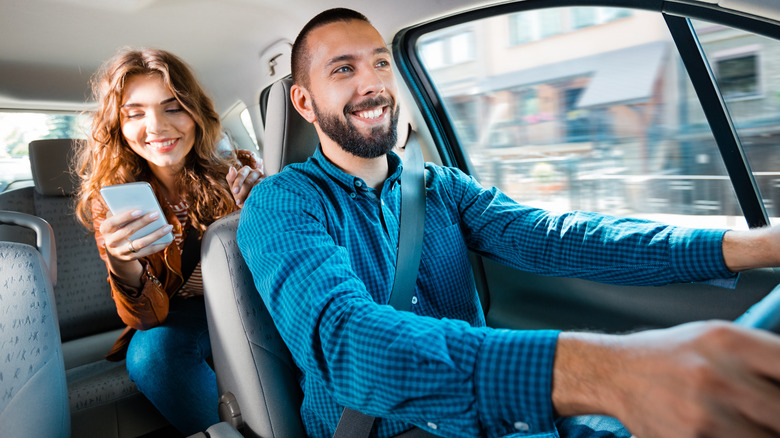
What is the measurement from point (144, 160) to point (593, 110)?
1.59 m

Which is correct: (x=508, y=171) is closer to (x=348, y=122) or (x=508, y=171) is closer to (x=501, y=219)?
(x=501, y=219)

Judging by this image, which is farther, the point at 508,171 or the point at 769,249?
the point at 508,171

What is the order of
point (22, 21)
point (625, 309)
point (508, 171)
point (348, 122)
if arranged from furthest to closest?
point (508, 171) < point (22, 21) < point (625, 309) < point (348, 122)

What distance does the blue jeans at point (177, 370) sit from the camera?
5.36 ft

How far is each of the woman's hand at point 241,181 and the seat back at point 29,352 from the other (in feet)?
1.84

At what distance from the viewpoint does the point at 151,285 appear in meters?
1.58

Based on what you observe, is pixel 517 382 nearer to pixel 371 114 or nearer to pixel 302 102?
pixel 371 114

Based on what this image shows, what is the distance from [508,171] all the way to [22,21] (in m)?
1.85

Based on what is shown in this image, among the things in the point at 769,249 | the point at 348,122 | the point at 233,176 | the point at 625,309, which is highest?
the point at 348,122

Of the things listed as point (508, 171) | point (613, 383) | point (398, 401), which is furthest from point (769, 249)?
point (508, 171)

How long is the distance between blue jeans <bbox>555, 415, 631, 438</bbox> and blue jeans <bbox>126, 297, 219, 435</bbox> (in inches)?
46.0

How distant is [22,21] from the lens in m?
1.75

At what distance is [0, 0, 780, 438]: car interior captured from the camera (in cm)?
121

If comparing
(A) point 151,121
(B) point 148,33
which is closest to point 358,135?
(A) point 151,121
